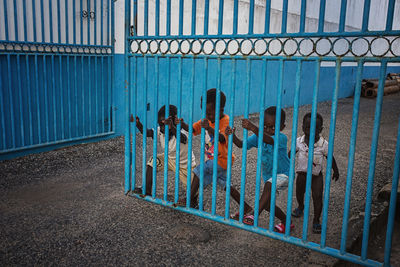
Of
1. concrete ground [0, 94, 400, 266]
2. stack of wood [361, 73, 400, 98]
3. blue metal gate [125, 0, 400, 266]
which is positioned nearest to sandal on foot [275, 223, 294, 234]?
concrete ground [0, 94, 400, 266]

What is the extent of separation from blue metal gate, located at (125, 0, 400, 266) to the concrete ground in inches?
6.8

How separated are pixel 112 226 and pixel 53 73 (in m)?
3.25

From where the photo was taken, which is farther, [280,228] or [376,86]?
[376,86]

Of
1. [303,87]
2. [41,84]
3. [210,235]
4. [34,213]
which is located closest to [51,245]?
[34,213]

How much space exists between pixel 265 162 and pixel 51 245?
1.89 metres

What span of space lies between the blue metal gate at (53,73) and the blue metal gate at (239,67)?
2.30 ft

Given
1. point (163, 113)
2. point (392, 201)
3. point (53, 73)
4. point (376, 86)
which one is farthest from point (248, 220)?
point (376, 86)

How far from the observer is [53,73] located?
564cm

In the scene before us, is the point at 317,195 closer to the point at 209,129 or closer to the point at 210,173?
the point at 210,173

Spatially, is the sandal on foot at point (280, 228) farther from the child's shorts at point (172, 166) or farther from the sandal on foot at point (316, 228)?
the child's shorts at point (172, 166)

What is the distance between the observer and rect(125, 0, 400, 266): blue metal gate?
246 centimetres

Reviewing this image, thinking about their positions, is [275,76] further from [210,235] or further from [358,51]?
[210,235]

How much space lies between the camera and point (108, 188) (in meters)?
4.30

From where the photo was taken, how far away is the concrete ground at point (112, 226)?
2.82 meters
